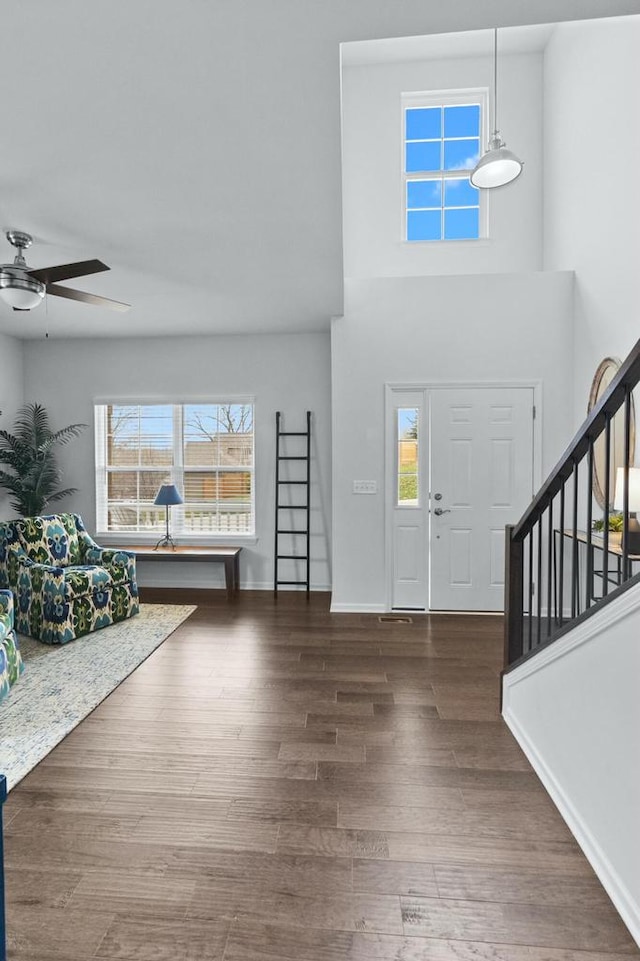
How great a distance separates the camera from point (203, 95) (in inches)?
78.0

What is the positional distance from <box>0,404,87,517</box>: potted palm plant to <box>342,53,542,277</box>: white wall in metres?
3.69

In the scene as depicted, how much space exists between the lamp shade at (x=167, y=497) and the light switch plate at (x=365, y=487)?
70.1 inches

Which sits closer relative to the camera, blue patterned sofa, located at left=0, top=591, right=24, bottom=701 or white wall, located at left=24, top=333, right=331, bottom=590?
blue patterned sofa, located at left=0, top=591, right=24, bottom=701

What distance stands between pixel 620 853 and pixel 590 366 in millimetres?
3635

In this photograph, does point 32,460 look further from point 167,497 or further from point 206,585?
point 206,585

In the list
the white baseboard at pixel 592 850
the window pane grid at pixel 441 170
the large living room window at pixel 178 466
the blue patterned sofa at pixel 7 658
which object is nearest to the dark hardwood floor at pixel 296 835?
the white baseboard at pixel 592 850

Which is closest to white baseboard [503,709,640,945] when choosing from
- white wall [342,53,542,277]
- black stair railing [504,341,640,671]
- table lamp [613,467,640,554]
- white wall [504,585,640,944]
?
white wall [504,585,640,944]

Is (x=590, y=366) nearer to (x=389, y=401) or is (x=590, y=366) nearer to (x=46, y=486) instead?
(x=389, y=401)

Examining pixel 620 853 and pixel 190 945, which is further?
pixel 620 853

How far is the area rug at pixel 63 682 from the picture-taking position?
2.55 m

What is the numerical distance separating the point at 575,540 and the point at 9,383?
5.66 metres

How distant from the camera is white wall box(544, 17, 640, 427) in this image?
371 cm

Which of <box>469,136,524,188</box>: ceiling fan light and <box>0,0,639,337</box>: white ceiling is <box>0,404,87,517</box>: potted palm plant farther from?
<box>469,136,524,188</box>: ceiling fan light

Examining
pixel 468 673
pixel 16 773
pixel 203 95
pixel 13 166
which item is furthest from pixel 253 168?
pixel 468 673
